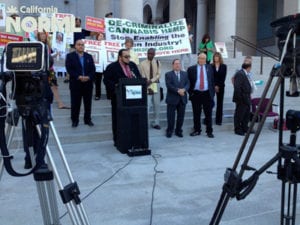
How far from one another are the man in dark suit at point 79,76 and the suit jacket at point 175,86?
165 centimetres

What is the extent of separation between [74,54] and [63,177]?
319 centimetres

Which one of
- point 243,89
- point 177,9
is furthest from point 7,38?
point 177,9

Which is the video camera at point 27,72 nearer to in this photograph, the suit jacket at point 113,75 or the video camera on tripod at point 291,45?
the video camera on tripod at point 291,45

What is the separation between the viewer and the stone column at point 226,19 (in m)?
16.8

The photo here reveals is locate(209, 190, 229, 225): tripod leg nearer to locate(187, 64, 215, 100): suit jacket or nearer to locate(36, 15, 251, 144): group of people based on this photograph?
locate(36, 15, 251, 144): group of people

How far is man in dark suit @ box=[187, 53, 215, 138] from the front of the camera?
8.66m

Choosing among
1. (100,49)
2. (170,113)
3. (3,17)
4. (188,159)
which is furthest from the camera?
(100,49)

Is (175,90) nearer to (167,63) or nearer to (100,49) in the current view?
(100,49)

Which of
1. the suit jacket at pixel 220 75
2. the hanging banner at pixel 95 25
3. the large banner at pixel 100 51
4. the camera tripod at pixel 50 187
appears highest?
the hanging banner at pixel 95 25

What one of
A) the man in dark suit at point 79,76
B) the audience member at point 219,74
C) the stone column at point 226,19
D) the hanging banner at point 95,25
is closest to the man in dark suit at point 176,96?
the audience member at point 219,74

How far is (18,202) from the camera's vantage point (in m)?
4.63

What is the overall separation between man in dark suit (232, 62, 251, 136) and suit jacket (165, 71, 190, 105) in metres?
1.21

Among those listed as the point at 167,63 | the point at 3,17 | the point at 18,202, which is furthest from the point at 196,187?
the point at 167,63

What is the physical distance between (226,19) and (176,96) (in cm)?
957
